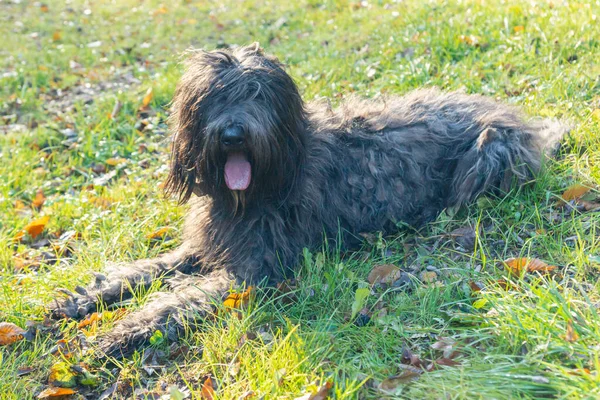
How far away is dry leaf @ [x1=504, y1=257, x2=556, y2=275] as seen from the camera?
3963 millimetres

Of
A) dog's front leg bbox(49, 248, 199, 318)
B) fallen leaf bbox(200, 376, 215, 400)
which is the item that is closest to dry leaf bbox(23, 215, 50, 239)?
dog's front leg bbox(49, 248, 199, 318)

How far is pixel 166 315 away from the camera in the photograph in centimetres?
418

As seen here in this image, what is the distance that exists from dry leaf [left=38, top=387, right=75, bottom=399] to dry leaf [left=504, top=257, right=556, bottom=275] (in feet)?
8.83

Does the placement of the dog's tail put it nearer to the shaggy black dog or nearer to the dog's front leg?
the shaggy black dog

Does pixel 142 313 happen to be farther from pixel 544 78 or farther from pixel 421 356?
pixel 544 78

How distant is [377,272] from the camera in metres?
4.46

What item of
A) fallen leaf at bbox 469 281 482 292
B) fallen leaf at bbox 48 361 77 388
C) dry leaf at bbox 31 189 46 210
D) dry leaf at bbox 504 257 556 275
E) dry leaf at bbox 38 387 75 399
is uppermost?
dry leaf at bbox 31 189 46 210

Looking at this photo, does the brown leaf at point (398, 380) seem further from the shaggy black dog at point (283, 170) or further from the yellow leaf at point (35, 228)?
the yellow leaf at point (35, 228)

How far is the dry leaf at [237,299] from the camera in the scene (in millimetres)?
4230

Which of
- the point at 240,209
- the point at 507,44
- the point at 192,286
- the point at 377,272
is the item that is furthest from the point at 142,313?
the point at 507,44

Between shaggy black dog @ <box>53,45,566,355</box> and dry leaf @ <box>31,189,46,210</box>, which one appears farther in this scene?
dry leaf @ <box>31,189,46,210</box>

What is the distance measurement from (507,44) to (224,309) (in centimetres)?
456

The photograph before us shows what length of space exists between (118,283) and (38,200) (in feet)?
7.44

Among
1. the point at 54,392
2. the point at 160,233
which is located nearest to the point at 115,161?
the point at 160,233
